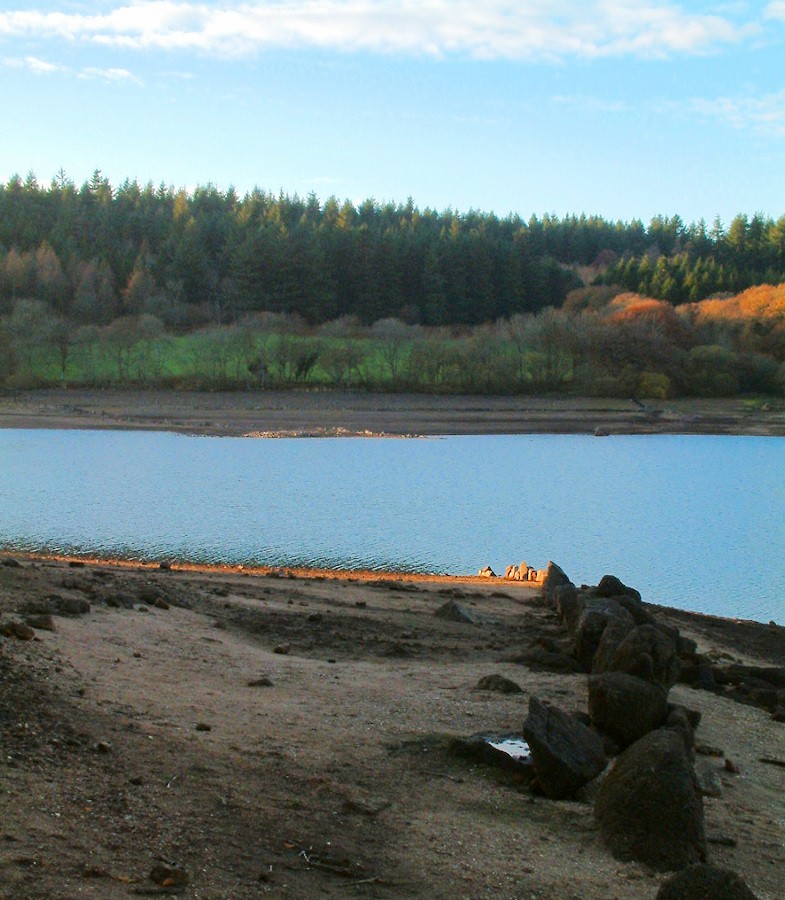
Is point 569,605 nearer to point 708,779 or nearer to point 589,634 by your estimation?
point 589,634

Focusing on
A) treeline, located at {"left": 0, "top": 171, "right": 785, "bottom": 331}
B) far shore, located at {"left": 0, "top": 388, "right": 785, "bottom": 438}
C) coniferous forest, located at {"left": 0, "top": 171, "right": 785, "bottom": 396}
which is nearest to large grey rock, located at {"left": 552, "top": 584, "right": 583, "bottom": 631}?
far shore, located at {"left": 0, "top": 388, "right": 785, "bottom": 438}

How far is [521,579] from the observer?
18766mm

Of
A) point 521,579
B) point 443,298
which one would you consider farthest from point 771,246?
point 521,579

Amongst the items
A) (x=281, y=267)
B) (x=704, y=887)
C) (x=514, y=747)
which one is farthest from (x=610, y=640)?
(x=281, y=267)

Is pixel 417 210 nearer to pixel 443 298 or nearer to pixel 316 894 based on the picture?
pixel 443 298

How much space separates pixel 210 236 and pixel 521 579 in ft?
291

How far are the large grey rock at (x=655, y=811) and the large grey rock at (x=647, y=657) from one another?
8.30 feet

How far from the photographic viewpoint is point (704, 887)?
5.41 meters

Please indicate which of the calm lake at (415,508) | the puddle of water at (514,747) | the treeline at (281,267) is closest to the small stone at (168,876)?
the puddle of water at (514,747)

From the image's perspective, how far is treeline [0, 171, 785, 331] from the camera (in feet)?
293

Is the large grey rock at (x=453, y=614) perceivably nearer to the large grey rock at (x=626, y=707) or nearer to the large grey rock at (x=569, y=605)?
the large grey rock at (x=569, y=605)

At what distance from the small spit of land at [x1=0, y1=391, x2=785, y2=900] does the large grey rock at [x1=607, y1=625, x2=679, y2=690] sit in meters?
0.58

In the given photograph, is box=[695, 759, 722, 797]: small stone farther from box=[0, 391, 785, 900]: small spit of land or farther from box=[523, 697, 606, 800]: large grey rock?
box=[523, 697, 606, 800]: large grey rock

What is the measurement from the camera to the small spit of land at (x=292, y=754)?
5.77 m
